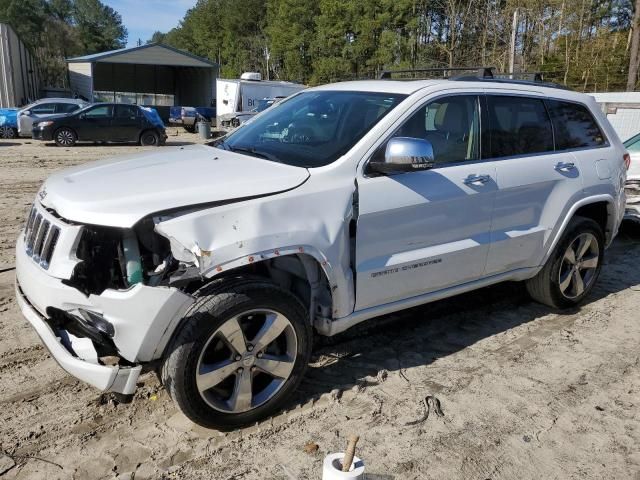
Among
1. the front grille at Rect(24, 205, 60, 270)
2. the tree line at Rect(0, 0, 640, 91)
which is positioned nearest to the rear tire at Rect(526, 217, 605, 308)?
the front grille at Rect(24, 205, 60, 270)

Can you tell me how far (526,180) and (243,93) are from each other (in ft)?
75.3

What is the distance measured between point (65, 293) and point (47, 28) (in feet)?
301

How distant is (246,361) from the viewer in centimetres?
317

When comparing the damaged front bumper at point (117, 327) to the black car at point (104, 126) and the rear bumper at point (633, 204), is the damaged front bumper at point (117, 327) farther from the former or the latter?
the black car at point (104, 126)

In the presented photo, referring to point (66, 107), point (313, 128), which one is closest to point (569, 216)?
point (313, 128)

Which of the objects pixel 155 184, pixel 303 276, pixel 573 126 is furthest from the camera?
pixel 573 126

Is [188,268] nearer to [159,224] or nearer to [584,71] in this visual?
[159,224]

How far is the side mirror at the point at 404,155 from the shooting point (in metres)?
3.36

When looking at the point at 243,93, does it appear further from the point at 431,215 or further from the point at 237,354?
the point at 237,354

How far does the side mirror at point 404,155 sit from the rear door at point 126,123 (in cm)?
1850

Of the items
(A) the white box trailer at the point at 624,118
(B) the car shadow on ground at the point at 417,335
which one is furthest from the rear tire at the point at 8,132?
(B) the car shadow on ground at the point at 417,335

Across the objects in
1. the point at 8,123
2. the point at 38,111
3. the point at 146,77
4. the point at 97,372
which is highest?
the point at 146,77

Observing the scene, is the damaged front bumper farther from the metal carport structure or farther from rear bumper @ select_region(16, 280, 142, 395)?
the metal carport structure

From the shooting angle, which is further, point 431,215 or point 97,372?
point 431,215
